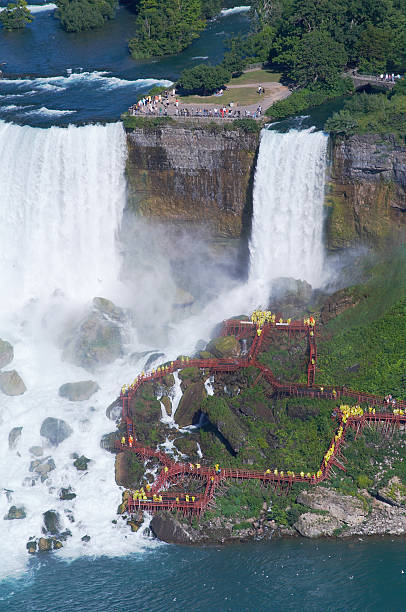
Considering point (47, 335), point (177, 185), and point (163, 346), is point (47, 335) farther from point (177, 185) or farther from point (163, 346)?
point (177, 185)

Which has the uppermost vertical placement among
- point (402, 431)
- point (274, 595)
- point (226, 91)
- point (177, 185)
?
point (226, 91)

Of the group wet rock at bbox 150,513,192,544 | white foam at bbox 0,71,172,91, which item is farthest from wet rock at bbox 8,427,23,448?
white foam at bbox 0,71,172,91

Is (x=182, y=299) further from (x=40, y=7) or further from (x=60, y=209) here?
(x=40, y=7)

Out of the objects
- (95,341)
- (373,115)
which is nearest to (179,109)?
(373,115)

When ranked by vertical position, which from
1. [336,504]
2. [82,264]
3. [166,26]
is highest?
[166,26]

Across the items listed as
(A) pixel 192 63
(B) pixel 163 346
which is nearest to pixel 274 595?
(B) pixel 163 346

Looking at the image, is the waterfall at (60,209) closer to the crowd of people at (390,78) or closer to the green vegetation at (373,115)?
the green vegetation at (373,115)

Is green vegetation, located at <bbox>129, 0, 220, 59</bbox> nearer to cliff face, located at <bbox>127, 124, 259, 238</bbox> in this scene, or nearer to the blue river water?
the blue river water
